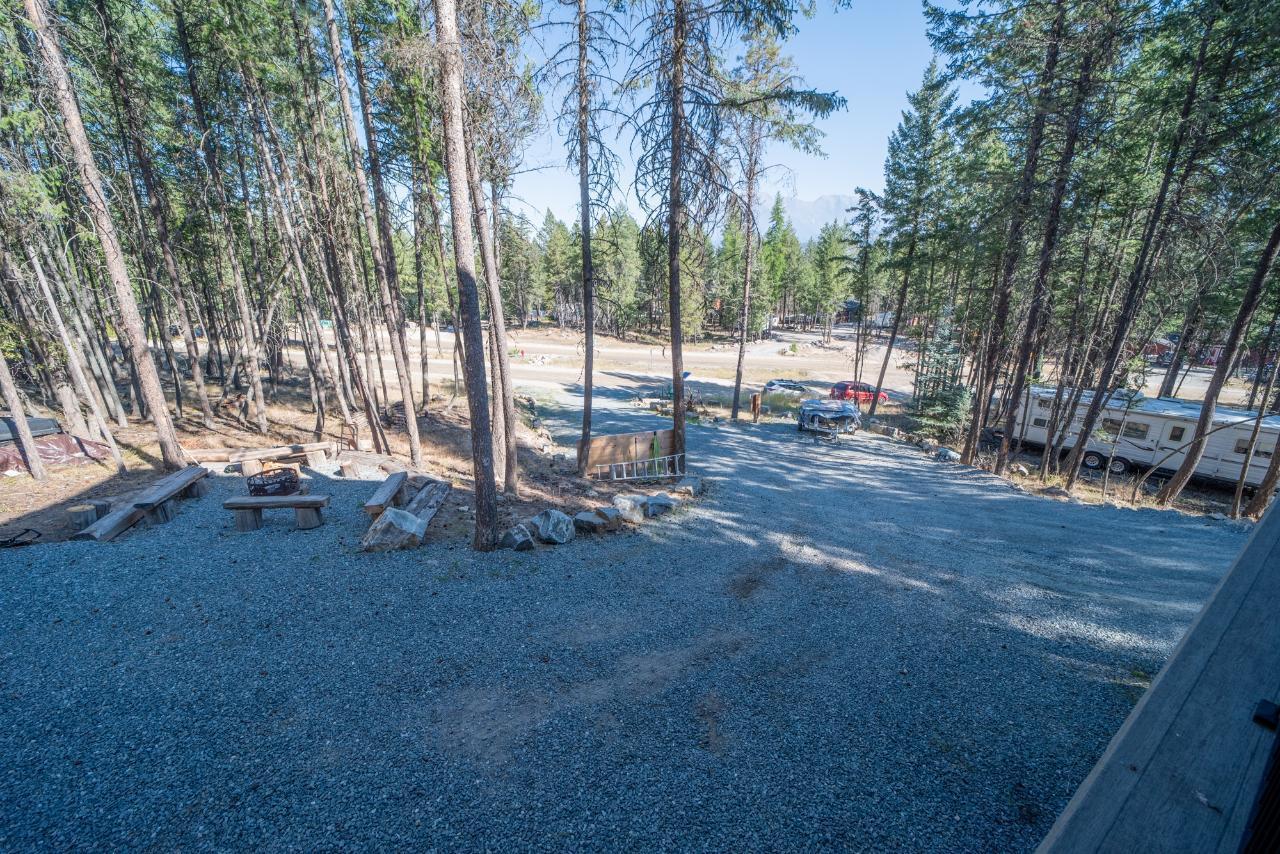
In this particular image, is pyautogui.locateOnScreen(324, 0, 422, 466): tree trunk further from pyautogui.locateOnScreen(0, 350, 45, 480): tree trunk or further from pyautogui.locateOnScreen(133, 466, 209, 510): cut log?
Answer: pyautogui.locateOnScreen(0, 350, 45, 480): tree trunk

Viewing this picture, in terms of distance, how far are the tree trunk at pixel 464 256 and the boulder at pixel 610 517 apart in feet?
6.24

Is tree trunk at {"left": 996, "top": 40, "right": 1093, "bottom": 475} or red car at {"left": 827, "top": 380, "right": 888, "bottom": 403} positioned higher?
tree trunk at {"left": 996, "top": 40, "right": 1093, "bottom": 475}

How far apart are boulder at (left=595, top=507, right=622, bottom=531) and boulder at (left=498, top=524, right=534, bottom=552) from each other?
131 cm

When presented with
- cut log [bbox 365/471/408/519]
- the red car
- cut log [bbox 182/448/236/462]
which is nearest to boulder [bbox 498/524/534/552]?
cut log [bbox 365/471/408/519]

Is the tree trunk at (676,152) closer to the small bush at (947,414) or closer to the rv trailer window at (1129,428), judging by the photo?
the small bush at (947,414)

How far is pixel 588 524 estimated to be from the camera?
8211 mm

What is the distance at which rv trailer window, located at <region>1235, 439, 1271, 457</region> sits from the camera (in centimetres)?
1384

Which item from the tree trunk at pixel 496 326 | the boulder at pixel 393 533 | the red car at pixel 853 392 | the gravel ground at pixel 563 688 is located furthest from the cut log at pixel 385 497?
the red car at pixel 853 392

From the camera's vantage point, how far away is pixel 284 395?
71.4 feet

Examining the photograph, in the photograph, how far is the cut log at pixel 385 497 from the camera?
25.2 feet

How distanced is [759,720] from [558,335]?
51.4 m

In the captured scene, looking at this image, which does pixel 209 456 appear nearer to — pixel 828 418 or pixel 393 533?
pixel 393 533

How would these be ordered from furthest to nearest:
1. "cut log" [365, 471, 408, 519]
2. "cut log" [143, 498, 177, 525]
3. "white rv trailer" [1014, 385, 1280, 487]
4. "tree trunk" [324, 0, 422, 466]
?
1. "white rv trailer" [1014, 385, 1280, 487]
2. "tree trunk" [324, 0, 422, 466]
3. "cut log" [143, 498, 177, 525]
4. "cut log" [365, 471, 408, 519]

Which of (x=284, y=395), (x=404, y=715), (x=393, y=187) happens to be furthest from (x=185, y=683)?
(x=284, y=395)
